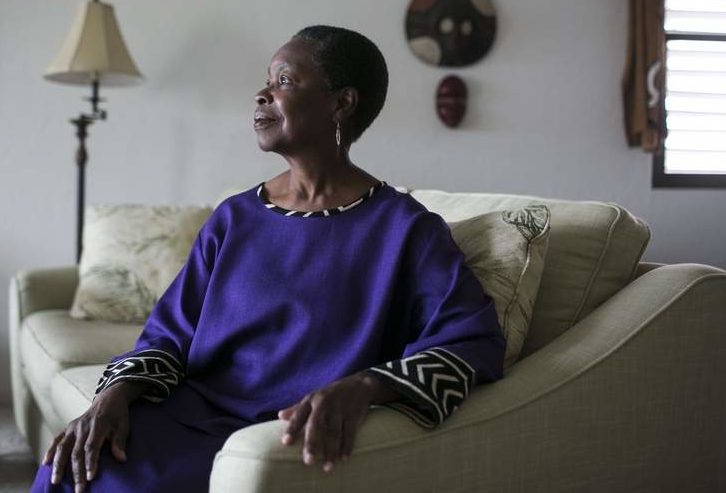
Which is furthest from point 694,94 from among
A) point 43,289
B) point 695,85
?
point 43,289

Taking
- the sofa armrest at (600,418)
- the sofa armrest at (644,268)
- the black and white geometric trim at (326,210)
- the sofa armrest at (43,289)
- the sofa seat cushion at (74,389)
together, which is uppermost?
the black and white geometric trim at (326,210)

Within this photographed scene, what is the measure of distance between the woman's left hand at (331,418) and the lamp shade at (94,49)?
2322 mm

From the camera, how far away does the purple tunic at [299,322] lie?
136cm

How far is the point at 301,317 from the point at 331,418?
1.05 feet

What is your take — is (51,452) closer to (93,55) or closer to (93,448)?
(93,448)

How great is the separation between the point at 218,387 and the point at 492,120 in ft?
8.61

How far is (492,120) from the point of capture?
388cm

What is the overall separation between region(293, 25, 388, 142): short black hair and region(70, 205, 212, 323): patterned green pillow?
4.60ft

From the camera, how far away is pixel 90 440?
4.28 feet

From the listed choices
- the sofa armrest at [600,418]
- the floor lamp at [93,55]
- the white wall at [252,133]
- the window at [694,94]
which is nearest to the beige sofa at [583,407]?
the sofa armrest at [600,418]

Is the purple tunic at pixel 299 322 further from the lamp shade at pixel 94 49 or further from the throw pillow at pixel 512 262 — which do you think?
the lamp shade at pixel 94 49

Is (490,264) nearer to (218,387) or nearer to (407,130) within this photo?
(218,387)

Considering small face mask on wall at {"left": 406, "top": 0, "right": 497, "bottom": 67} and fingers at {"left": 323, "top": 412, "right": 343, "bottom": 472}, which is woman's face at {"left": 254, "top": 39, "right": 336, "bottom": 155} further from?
small face mask on wall at {"left": 406, "top": 0, "right": 497, "bottom": 67}

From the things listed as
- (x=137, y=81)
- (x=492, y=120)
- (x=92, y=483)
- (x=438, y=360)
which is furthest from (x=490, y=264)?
(x=492, y=120)
